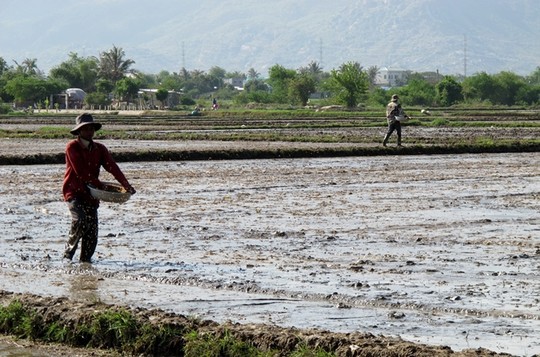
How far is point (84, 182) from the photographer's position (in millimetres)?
10188

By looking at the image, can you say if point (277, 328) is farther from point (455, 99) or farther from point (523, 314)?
point (455, 99)

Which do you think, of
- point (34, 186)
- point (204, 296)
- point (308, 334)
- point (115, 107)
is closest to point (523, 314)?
point (308, 334)

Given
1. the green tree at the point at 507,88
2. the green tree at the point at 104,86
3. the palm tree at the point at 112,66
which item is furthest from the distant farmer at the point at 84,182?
the palm tree at the point at 112,66

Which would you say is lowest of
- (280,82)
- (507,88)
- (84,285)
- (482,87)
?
(84,285)

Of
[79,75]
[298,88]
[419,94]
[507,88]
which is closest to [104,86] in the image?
[79,75]

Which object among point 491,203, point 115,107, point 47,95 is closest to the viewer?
point 491,203

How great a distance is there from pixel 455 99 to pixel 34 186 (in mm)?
85839

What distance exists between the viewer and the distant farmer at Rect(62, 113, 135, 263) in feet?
32.9

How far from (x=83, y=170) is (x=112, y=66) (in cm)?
11652

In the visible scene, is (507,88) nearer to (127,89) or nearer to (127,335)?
(127,89)

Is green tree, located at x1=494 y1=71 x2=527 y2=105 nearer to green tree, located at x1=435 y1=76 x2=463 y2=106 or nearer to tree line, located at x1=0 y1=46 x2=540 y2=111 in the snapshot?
tree line, located at x1=0 y1=46 x2=540 y2=111

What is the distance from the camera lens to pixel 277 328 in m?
6.66

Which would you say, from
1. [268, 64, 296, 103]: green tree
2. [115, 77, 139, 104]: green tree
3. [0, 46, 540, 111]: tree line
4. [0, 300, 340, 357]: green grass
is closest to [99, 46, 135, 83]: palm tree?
[0, 46, 540, 111]: tree line

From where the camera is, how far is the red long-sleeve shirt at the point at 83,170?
33.2 feet
